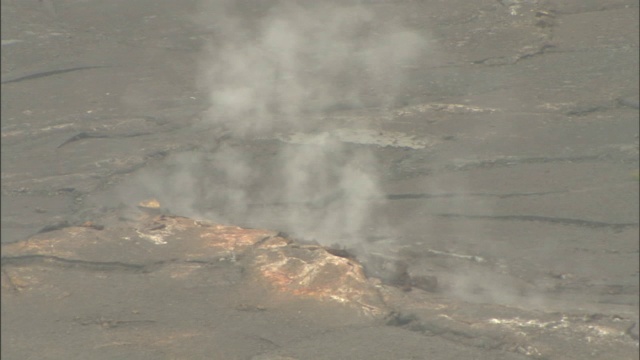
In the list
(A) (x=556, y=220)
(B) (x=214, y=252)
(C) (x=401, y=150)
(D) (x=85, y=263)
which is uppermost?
(C) (x=401, y=150)

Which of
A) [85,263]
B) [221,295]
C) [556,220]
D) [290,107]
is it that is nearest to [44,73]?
[290,107]

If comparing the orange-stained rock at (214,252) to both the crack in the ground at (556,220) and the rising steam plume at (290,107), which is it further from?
the crack in the ground at (556,220)

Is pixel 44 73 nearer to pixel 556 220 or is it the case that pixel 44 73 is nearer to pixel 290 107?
pixel 290 107

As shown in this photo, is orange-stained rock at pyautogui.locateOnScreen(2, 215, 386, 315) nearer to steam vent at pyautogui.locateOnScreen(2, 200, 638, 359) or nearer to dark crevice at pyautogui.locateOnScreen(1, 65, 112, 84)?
steam vent at pyautogui.locateOnScreen(2, 200, 638, 359)

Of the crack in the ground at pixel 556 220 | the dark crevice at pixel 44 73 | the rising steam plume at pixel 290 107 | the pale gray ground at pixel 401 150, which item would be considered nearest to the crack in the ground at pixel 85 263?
the pale gray ground at pixel 401 150

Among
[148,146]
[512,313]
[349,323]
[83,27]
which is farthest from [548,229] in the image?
[83,27]

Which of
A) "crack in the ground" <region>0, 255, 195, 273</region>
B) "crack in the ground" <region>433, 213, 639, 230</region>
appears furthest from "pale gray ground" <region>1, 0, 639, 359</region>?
"crack in the ground" <region>0, 255, 195, 273</region>
